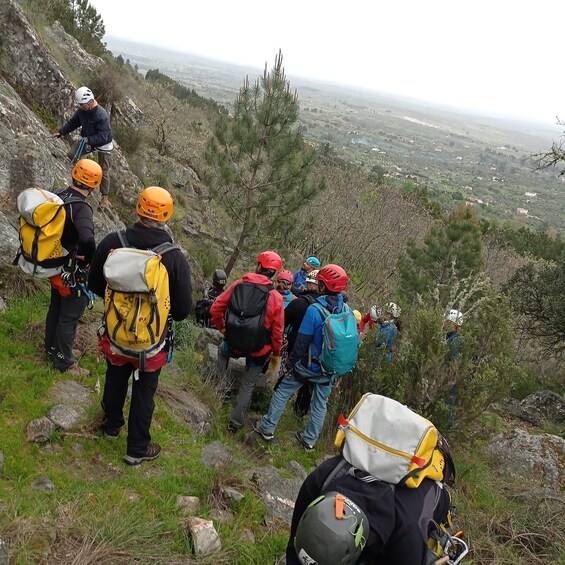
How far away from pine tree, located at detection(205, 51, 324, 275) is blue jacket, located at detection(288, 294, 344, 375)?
6.41m

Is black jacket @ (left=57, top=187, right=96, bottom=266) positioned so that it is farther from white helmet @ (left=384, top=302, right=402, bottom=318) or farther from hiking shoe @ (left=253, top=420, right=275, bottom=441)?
white helmet @ (left=384, top=302, right=402, bottom=318)

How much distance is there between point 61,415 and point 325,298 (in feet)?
8.12

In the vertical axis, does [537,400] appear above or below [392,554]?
below

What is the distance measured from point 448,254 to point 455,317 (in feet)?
34.9

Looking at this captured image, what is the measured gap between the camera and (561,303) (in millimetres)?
9711

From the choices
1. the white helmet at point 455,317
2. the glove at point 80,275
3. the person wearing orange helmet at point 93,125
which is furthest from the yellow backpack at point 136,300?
the person wearing orange helmet at point 93,125

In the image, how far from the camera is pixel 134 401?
3.33 m

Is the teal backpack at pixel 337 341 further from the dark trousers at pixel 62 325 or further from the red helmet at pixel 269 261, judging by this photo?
the dark trousers at pixel 62 325

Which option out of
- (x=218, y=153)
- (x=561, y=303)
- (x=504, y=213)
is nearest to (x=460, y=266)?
(x=561, y=303)

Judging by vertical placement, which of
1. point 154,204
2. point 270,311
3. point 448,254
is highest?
point 154,204

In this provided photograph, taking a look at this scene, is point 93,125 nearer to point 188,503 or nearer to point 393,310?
point 393,310

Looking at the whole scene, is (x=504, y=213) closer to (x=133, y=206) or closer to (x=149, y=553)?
(x=133, y=206)

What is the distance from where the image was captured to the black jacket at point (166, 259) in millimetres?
3131

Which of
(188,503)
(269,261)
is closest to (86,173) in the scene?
Answer: (269,261)
